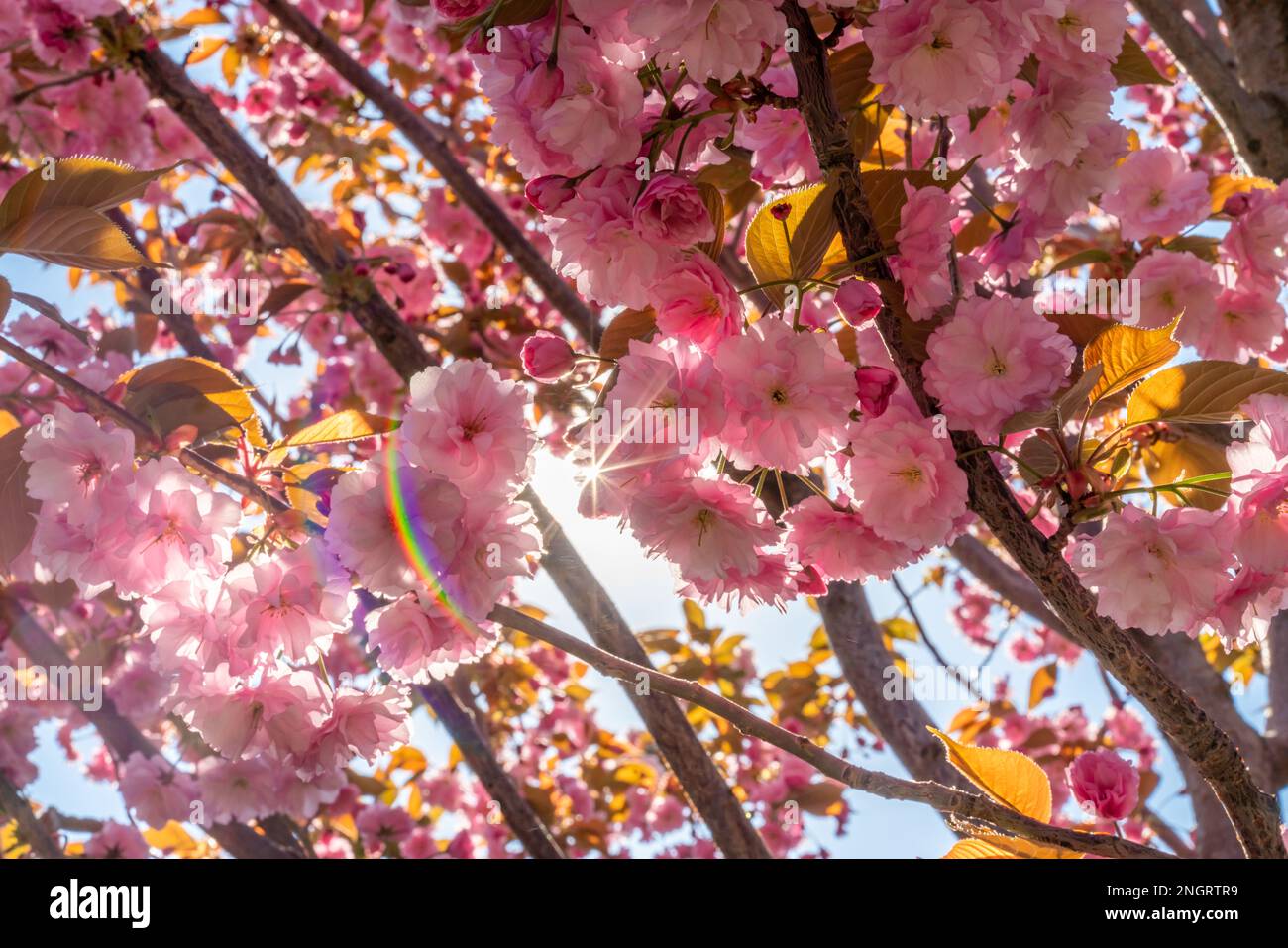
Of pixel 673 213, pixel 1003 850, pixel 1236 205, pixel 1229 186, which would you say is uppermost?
pixel 1229 186

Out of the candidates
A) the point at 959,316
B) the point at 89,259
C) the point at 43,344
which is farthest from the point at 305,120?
the point at 959,316

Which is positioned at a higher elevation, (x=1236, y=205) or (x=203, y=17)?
(x=203, y=17)

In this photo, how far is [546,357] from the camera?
1.04 m

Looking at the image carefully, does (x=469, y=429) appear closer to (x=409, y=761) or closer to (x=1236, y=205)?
(x=1236, y=205)

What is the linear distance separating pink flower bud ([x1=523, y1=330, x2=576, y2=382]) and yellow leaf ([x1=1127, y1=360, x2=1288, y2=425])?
1.96 feet

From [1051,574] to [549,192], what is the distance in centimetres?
62

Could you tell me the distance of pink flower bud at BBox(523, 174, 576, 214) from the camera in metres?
0.93

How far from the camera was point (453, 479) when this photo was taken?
0.93m

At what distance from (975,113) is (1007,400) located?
502 mm

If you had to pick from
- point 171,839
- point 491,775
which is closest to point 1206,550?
point 491,775

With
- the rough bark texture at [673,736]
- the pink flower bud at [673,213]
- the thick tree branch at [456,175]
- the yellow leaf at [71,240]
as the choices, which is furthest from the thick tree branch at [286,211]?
the pink flower bud at [673,213]

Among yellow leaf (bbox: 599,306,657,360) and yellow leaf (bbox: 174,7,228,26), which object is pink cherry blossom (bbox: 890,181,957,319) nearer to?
yellow leaf (bbox: 599,306,657,360)

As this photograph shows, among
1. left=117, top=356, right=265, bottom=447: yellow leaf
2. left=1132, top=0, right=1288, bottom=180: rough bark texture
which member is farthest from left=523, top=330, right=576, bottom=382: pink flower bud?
left=1132, top=0, right=1288, bottom=180: rough bark texture
